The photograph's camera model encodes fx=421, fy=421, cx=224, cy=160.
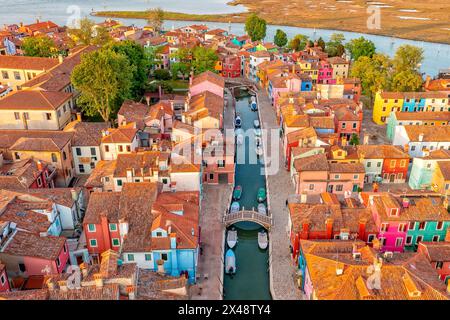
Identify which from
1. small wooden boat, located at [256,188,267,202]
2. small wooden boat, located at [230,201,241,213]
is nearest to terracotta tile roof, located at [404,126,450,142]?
small wooden boat, located at [256,188,267,202]

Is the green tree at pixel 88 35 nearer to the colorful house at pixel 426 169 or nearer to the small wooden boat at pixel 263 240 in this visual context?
the small wooden boat at pixel 263 240

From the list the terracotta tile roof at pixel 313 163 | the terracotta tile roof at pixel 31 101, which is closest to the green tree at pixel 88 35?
the terracotta tile roof at pixel 31 101

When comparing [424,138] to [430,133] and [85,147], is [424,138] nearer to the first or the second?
[430,133]

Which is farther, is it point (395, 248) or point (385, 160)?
point (385, 160)

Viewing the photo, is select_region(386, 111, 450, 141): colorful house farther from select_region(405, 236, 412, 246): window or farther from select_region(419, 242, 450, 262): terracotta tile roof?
select_region(419, 242, 450, 262): terracotta tile roof
